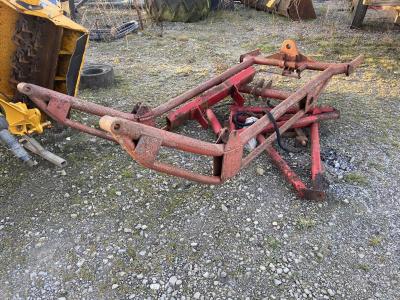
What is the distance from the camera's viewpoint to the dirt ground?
2.35m

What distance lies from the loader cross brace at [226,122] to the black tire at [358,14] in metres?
4.41

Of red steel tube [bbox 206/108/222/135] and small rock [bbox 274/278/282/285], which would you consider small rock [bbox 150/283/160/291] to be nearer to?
small rock [bbox 274/278/282/285]

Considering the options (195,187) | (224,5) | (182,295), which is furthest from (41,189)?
(224,5)

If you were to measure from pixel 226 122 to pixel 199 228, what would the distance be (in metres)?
1.41

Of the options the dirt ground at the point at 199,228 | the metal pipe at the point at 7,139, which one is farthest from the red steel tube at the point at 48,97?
the dirt ground at the point at 199,228

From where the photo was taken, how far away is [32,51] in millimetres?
3115

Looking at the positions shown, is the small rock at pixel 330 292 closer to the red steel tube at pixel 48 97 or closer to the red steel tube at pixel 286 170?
the red steel tube at pixel 286 170

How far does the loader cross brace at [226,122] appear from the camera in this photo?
6.26 feet

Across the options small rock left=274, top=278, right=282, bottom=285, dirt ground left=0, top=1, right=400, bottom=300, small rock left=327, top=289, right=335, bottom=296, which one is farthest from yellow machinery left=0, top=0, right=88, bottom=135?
small rock left=327, top=289, right=335, bottom=296

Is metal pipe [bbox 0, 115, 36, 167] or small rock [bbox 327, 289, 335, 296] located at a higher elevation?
metal pipe [bbox 0, 115, 36, 167]

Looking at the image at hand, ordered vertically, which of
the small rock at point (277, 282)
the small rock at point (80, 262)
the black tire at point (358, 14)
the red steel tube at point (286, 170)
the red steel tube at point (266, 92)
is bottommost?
the small rock at point (80, 262)

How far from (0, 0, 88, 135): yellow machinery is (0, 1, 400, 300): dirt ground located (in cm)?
61

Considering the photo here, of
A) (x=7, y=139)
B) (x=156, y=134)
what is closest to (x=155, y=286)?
(x=156, y=134)

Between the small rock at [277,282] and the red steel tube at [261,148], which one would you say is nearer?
the small rock at [277,282]
